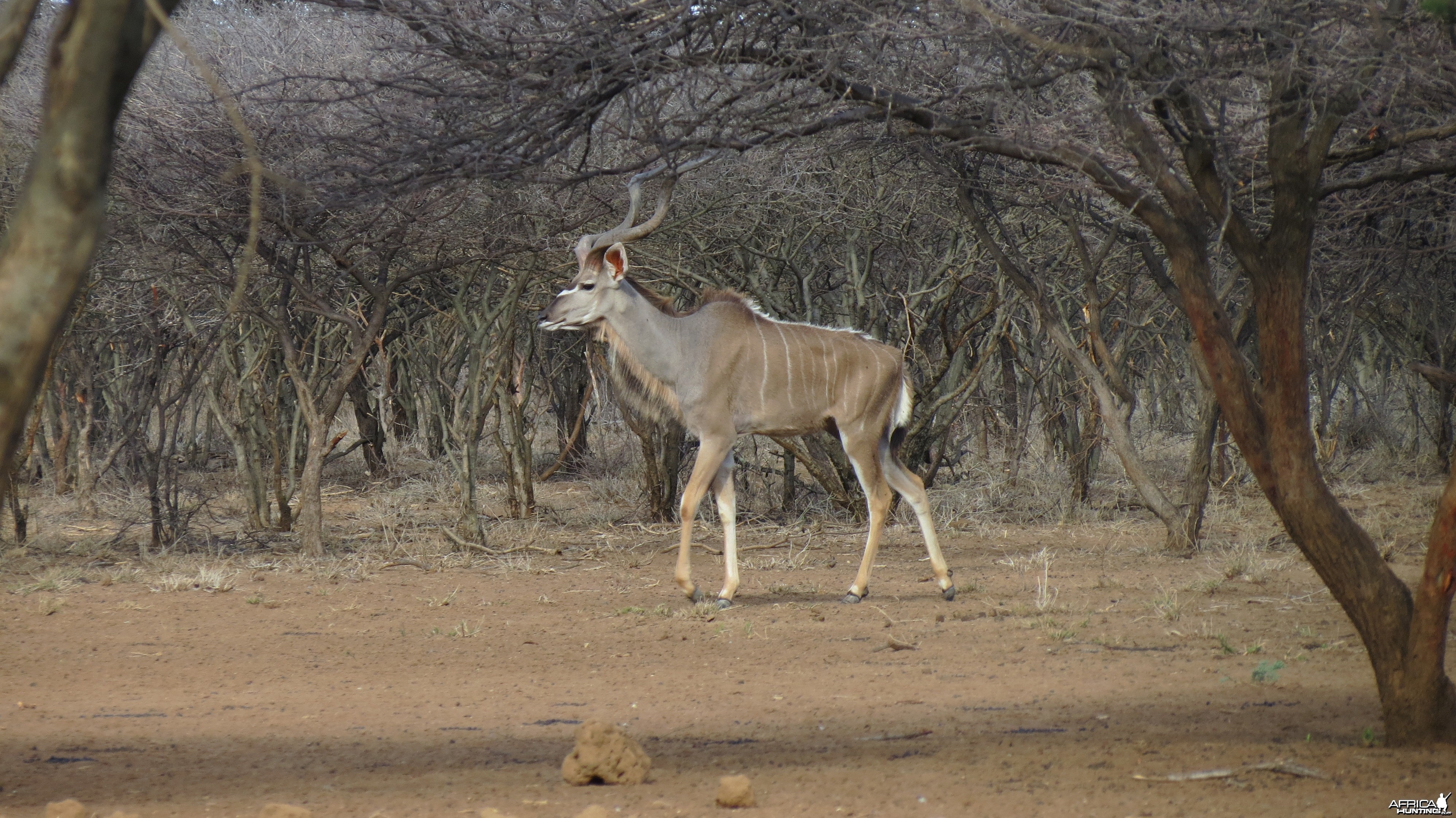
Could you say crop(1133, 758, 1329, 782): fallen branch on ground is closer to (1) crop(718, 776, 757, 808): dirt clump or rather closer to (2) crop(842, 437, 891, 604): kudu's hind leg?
(1) crop(718, 776, 757, 808): dirt clump

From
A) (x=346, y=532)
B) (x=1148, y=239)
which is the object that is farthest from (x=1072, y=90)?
(x=346, y=532)

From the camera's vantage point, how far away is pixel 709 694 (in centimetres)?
573

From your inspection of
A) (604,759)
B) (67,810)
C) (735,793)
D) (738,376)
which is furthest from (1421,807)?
(738,376)

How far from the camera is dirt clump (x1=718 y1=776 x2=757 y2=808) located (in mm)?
3680

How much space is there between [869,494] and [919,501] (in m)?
0.34

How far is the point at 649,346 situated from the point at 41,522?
24.5 ft

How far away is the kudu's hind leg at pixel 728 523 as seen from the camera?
316 inches

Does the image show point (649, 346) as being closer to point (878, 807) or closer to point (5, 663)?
point (5, 663)

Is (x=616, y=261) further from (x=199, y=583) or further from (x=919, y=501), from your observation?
(x=199, y=583)

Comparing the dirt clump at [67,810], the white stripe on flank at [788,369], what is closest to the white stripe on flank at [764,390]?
the white stripe on flank at [788,369]

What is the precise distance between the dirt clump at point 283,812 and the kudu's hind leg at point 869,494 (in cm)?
501

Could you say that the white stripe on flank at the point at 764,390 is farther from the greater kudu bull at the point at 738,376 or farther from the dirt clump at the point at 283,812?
the dirt clump at the point at 283,812

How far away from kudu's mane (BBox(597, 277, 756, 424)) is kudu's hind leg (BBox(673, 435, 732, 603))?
477 mm

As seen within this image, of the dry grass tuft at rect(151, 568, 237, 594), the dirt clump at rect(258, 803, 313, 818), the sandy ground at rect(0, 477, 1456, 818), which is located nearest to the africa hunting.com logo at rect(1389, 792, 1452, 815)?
the sandy ground at rect(0, 477, 1456, 818)
